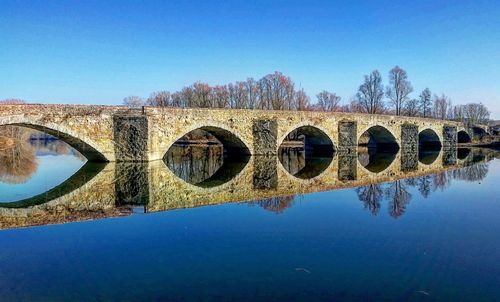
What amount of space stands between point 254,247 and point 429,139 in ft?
154

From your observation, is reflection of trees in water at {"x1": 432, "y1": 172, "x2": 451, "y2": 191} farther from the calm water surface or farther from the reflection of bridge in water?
the calm water surface

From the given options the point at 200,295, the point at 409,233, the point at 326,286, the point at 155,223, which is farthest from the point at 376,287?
the point at 155,223

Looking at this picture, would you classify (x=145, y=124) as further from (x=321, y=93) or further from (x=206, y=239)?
(x=321, y=93)

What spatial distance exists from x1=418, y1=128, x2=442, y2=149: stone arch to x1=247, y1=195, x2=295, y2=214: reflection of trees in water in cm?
3959

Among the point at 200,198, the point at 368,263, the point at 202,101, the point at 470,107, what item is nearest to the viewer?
the point at 368,263

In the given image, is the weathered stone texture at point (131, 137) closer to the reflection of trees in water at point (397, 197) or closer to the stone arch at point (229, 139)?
the stone arch at point (229, 139)

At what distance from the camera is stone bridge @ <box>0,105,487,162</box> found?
68.5 feet

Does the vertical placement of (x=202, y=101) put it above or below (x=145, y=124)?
above

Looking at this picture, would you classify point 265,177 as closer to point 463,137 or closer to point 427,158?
point 427,158

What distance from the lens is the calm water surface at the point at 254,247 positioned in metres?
5.47

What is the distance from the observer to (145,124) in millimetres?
23141

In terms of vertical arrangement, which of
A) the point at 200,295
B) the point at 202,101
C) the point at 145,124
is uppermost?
the point at 202,101

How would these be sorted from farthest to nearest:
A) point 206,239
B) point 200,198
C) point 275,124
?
point 275,124, point 200,198, point 206,239

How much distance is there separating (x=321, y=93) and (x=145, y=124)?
187 feet
